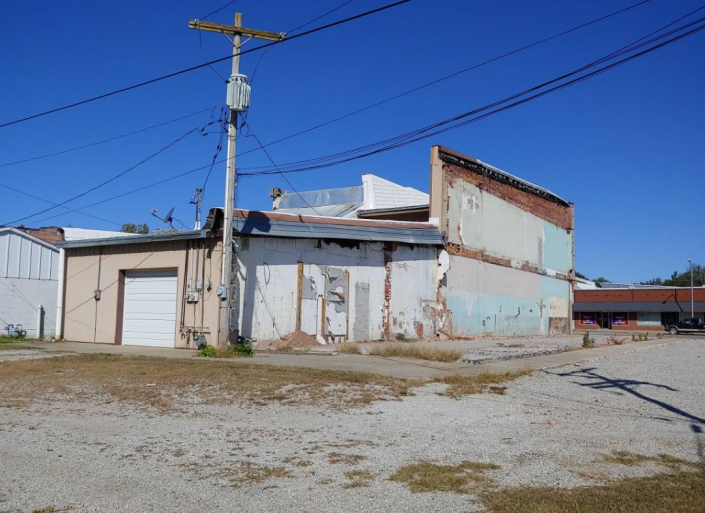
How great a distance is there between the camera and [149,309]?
21.6 metres

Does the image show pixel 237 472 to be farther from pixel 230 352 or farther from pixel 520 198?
pixel 520 198

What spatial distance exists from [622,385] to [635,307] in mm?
58212

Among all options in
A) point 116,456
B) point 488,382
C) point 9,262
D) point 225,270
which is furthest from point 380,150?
point 116,456

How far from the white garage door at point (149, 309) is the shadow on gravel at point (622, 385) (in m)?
12.4

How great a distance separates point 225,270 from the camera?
698 inches

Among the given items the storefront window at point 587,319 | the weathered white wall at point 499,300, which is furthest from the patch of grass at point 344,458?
the storefront window at point 587,319

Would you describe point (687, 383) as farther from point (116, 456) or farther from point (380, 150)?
point (380, 150)

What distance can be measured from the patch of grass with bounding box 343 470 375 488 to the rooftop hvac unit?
43.9 ft

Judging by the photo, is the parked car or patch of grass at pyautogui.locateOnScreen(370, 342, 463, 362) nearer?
patch of grass at pyautogui.locateOnScreen(370, 342, 463, 362)

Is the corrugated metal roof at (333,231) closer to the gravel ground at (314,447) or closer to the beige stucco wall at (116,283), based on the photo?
the beige stucco wall at (116,283)

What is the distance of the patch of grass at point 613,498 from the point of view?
202 inches

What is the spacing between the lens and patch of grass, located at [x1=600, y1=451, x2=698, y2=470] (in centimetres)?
679

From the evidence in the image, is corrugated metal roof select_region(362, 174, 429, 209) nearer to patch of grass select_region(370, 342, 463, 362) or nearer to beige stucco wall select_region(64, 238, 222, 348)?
beige stucco wall select_region(64, 238, 222, 348)

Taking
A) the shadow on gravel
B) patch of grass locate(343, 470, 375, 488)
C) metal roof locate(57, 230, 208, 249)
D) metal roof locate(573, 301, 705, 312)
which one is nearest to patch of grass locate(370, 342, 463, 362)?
the shadow on gravel
